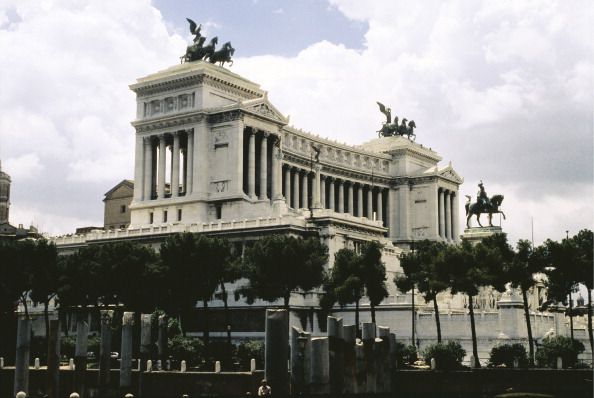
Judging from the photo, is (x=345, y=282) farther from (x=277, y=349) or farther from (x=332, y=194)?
(x=332, y=194)

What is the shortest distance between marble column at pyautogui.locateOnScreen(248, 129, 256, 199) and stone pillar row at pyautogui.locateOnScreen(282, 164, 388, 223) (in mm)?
9458

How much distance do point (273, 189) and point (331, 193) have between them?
78.0 feet

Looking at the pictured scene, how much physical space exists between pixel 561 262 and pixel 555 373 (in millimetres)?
24332

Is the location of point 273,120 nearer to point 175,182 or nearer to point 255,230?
point 175,182

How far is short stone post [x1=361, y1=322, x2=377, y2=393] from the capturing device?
50.1 metres

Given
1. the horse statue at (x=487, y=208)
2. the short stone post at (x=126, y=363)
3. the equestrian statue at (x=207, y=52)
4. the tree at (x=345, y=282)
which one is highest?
the equestrian statue at (x=207, y=52)

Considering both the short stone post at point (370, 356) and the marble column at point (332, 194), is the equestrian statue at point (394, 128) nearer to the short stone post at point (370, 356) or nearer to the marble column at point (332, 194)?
the marble column at point (332, 194)

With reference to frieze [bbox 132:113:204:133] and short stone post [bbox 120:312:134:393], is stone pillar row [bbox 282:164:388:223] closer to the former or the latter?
frieze [bbox 132:113:204:133]

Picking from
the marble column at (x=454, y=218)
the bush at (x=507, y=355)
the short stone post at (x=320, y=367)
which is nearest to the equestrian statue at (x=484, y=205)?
the marble column at (x=454, y=218)

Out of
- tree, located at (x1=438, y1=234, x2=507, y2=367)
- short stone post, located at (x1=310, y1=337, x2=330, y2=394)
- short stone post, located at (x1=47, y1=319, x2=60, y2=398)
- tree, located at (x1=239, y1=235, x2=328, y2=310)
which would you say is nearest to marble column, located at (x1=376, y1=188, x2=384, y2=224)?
tree, located at (x1=239, y1=235, x2=328, y2=310)

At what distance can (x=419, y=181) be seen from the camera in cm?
16600

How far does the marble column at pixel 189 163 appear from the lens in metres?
127

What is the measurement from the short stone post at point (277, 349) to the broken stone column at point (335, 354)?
21.7 feet

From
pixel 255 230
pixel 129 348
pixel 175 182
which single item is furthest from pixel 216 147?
pixel 129 348
